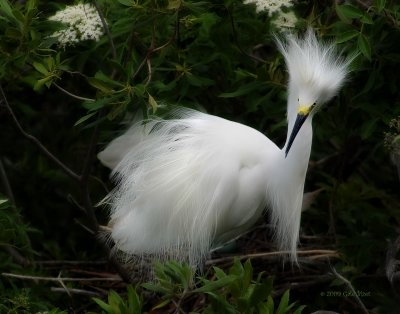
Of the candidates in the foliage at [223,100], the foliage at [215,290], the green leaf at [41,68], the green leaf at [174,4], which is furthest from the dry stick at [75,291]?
the green leaf at [174,4]

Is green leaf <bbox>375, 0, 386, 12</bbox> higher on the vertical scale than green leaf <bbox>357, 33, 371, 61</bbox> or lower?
higher

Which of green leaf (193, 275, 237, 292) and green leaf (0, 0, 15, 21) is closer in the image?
green leaf (193, 275, 237, 292)

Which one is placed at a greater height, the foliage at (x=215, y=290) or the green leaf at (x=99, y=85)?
the green leaf at (x=99, y=85)

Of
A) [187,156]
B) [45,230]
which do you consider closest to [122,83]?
[187,156]

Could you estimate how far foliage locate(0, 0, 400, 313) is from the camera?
2.39 meters

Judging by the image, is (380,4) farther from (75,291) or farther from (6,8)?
(75,291)

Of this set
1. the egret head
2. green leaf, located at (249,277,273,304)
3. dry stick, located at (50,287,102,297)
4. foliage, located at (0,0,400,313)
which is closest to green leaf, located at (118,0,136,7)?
foliage, located at (0,0,400,313)

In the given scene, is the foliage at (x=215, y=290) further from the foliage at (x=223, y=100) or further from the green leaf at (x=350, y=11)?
the green leaf at (x=350, y=11)

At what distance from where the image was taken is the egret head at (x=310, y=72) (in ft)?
8.07

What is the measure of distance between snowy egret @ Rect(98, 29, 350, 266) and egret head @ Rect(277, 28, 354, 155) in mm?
95

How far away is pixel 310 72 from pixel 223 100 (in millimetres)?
727

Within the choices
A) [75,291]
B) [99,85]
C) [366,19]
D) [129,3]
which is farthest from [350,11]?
[75,291]

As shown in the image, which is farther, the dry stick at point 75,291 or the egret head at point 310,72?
the dry stick at point 75,291

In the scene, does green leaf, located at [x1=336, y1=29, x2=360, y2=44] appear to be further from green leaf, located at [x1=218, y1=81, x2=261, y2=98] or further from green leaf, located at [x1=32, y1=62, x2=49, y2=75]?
green leaf, located at [x1=32, y1=62, x2=49, y2=75]
